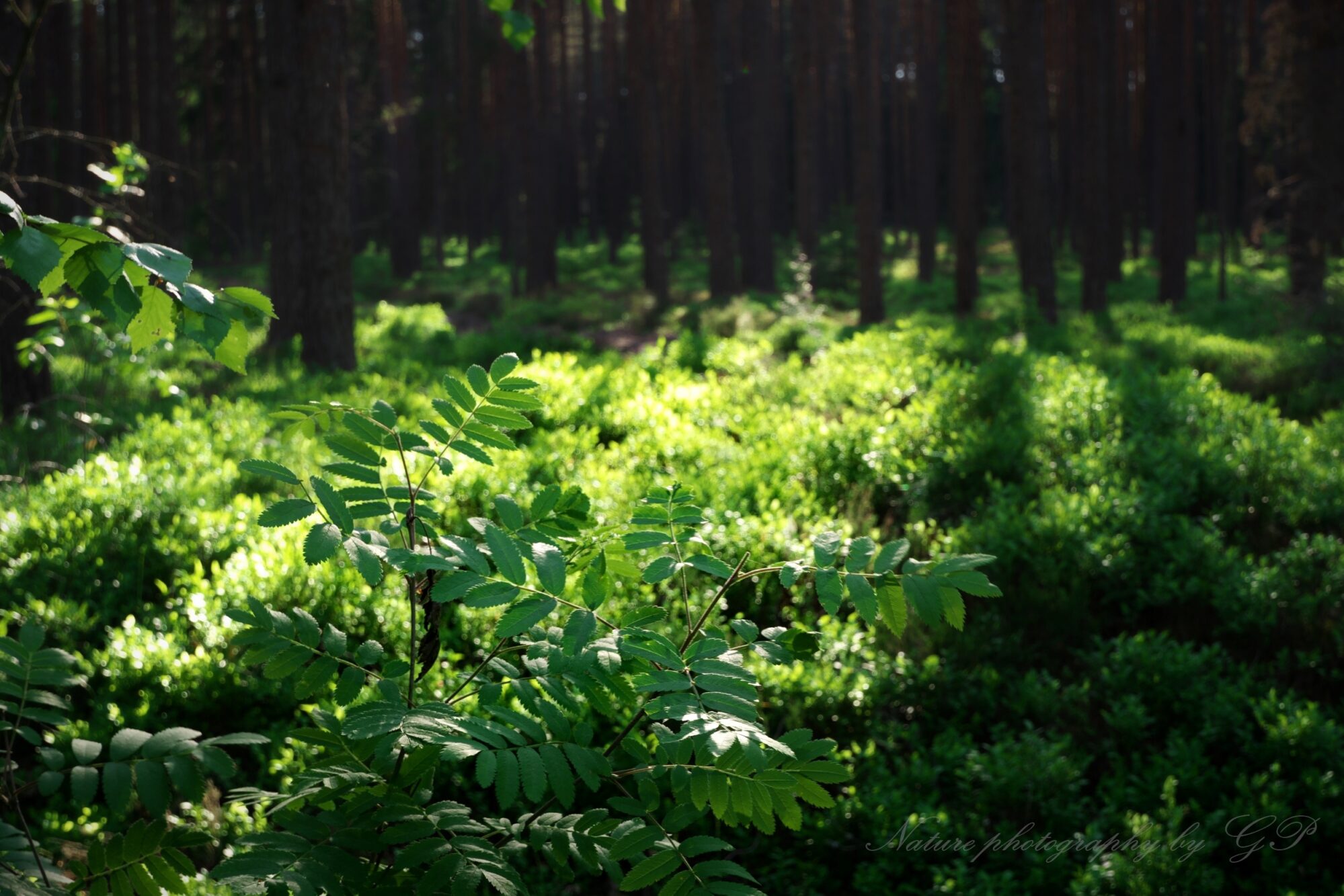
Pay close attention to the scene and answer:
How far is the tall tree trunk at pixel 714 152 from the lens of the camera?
829 inches

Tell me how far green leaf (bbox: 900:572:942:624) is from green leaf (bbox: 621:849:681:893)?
65cm

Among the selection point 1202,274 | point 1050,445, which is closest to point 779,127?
point 1202,274

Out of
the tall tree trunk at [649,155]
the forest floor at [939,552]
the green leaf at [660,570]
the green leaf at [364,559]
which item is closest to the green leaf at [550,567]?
the green leaf at [660,570]

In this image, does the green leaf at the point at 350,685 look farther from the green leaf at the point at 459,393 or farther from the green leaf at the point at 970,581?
the green leaf at the point at 970,581

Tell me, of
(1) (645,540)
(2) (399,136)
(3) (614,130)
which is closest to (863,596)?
(1) (645,540)

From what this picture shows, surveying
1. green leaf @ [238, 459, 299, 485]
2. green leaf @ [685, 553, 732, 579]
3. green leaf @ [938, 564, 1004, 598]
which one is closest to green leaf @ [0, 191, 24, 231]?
green leaf @ [238, 459, 299, 485]

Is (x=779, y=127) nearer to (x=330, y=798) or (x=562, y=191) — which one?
(x=562, y=191)

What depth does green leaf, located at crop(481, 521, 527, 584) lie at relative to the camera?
1.82 meters

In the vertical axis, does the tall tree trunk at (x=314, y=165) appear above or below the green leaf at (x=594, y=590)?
above

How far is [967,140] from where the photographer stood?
19.9 meters

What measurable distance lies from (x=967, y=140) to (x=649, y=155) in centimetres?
746

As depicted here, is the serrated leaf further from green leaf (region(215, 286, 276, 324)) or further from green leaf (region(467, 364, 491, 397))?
green leaf (region(467, 364, 491, 397))

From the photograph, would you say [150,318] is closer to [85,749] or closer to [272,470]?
[272,470]

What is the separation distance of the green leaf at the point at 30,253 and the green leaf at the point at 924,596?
145 cm
